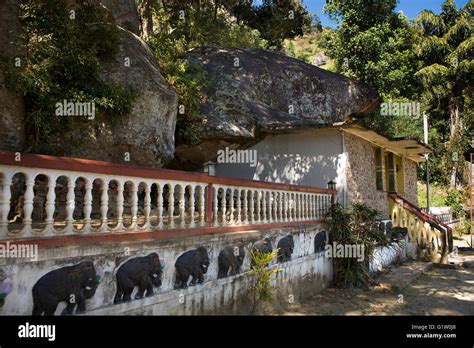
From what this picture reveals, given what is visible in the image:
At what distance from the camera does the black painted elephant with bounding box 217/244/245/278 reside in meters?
5.54

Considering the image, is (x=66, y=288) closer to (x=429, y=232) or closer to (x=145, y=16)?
(x=429, y=232)

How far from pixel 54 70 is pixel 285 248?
5.55 meters

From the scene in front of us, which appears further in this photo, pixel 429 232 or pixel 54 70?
pixel 429 232

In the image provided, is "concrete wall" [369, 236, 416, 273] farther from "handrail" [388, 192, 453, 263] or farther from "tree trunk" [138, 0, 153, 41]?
"tree trunk" [138, 0, 153, 41]

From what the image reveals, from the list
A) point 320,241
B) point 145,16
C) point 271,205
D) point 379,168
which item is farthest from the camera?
point 145,16

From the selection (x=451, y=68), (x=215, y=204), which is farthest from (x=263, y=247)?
(x=451, y=68)

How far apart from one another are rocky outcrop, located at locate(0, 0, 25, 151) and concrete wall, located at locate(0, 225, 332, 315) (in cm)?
396

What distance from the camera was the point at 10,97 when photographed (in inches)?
263

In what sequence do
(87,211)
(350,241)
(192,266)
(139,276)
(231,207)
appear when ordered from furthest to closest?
(350,241), (231,207), (192,266), (139,276), (87,211)

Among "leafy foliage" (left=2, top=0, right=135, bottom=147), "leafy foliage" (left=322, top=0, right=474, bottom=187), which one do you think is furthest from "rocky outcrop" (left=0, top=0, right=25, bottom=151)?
"leafy foliage" (left=322, top=0, right=474, bottom=187)

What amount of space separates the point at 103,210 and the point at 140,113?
16.7 feet

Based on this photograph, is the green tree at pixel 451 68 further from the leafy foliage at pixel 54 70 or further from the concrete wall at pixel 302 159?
the leafy foliage at pixel 54 70
